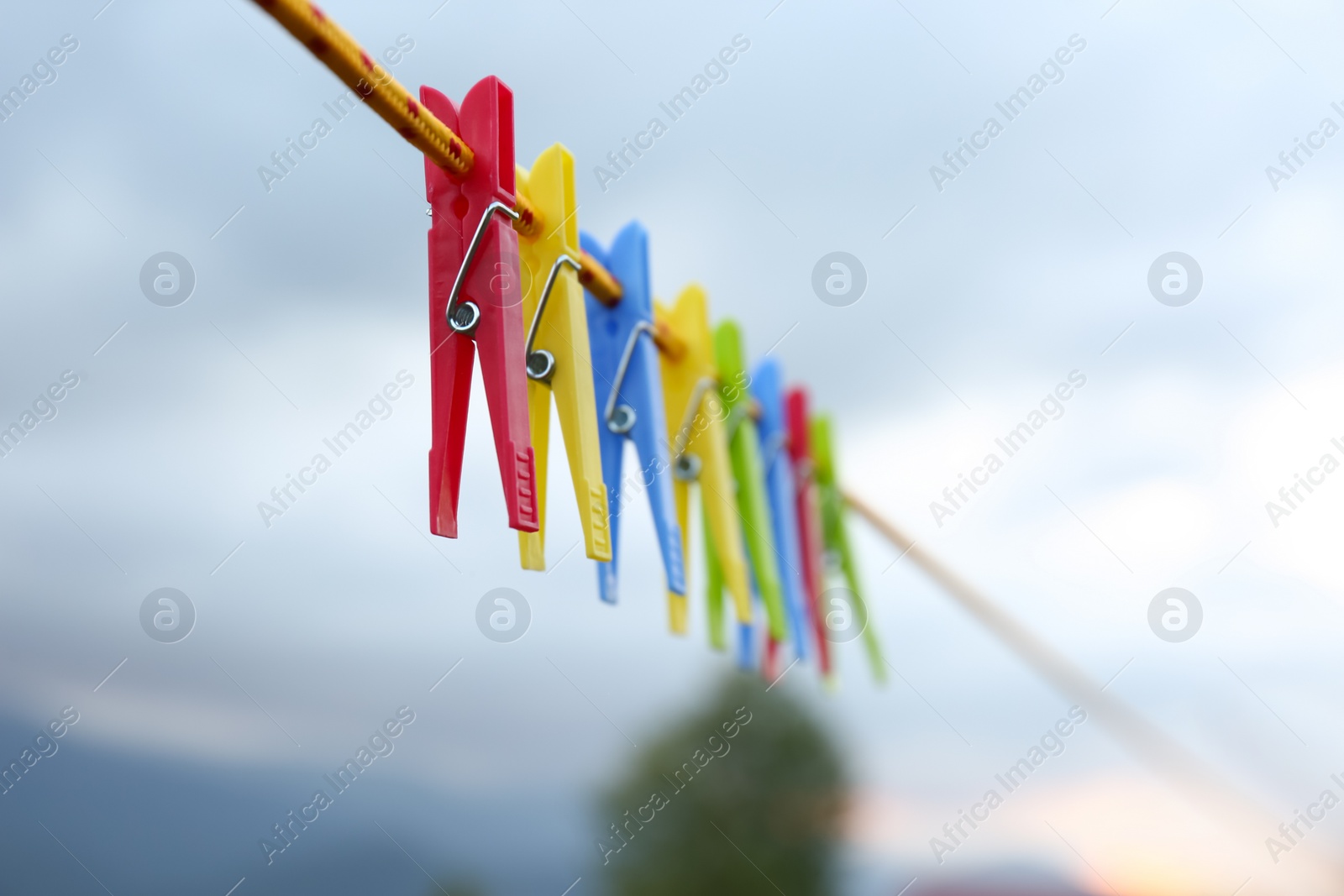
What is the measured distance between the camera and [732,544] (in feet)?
7.73

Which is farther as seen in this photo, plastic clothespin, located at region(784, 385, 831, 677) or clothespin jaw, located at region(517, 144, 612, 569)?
plastic clothespin, located at region(784, 385, 831, 677)

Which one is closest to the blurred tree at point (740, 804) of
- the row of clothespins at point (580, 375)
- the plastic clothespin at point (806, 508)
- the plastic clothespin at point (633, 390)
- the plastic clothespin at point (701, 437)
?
the plastic clothespin at point (806, 508)

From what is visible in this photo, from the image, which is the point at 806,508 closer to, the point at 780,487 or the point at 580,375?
the point at 780,487

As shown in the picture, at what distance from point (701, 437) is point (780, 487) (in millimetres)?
695

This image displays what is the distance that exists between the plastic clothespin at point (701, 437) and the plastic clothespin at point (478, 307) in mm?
857

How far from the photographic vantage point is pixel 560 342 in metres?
1.76

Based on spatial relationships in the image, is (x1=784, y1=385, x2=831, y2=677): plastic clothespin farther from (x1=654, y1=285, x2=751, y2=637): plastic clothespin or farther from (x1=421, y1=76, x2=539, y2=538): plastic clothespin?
(x1=421, y1=76, x2=539, y2=538): plastic clothespin

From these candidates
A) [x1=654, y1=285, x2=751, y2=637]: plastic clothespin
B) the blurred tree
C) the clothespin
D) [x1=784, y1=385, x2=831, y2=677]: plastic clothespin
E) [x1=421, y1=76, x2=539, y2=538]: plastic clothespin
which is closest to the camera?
[x1=421, y1=76, x2=539, y2=538]: plastic clothespin

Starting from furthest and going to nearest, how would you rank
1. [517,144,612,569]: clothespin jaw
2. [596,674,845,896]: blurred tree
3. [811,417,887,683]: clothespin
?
[596,674,845,896]: blurred tree, [811,417,887,683]: clothespin, [517,144,612,569]: clothespin jaw

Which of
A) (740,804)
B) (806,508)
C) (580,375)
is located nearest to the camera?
(580,375)

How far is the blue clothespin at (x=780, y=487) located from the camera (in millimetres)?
2881

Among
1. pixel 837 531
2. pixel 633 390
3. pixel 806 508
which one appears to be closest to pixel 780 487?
pixel 806 508

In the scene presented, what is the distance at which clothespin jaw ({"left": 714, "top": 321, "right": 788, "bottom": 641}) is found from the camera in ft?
8.75

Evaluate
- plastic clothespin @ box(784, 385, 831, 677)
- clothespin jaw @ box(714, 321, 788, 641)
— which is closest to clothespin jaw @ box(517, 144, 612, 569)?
clothespin jaw @ box(714, 321, 788, 641)
